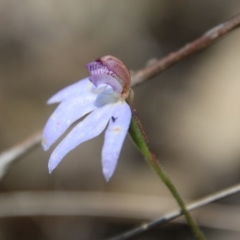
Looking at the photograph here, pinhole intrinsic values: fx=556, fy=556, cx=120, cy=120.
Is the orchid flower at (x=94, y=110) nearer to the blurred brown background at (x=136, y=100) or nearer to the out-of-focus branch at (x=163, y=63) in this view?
the out-of-focus branch at (x=163, y=63)

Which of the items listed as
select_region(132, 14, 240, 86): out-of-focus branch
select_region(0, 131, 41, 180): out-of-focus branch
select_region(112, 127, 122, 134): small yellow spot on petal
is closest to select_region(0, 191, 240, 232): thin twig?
select_region(0, 131, 41, 180): out-of-focus branch

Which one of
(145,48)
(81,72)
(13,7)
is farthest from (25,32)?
(145,48)

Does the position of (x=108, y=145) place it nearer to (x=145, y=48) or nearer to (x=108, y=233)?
(x=108, y=233)

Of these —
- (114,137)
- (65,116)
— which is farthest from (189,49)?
(114,137)

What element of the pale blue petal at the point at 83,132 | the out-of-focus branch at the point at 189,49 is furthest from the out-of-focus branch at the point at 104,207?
the pale blue petal at the point at 83,132

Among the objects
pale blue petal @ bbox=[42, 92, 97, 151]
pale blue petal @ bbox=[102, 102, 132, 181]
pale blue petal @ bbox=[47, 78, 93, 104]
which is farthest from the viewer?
pale blue petal @ bbox=[47, 78, 93, 104]

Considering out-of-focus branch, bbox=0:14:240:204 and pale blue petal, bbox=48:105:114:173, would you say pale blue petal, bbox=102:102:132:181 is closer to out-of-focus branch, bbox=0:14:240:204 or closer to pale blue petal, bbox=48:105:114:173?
pale blue petal, bbox=48:105:114:173
